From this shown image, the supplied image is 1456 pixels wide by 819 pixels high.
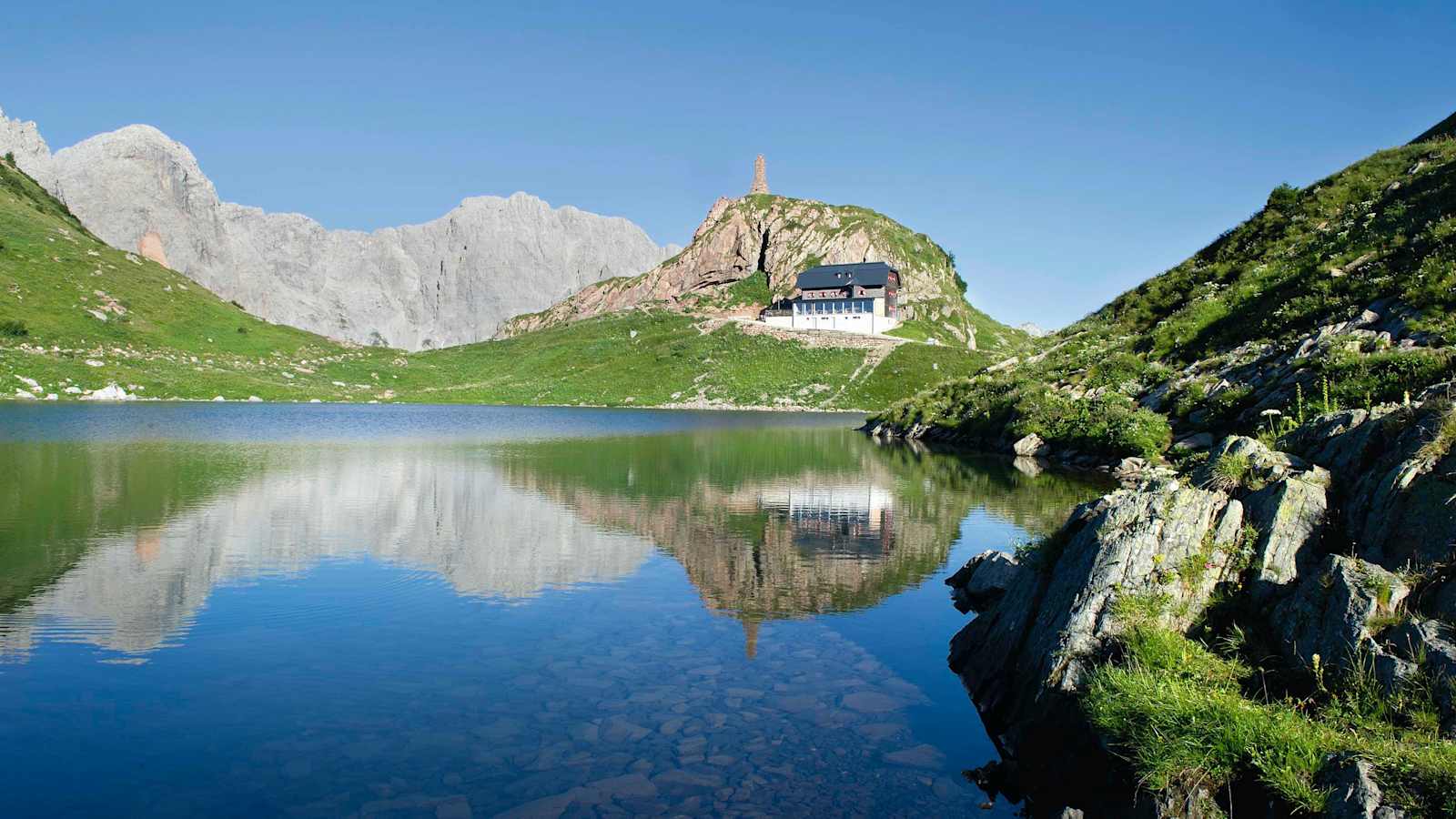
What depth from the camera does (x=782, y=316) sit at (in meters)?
180

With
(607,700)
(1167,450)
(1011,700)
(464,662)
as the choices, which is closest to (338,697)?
(464,662)

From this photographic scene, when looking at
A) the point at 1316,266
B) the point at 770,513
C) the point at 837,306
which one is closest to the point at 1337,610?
the point at 770,513

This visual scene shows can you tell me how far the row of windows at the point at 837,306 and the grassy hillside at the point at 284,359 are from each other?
13.6 m

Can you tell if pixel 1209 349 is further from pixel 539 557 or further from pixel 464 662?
pixel 464 662

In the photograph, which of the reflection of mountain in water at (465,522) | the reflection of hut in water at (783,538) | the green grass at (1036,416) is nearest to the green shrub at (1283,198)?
the green grass at (1036,416)

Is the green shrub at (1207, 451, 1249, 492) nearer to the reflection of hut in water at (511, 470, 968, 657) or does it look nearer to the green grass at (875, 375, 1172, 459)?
the reflection of hut in water at (511, 470, 968, 657)

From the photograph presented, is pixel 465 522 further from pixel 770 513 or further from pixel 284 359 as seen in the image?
pixel 284 359

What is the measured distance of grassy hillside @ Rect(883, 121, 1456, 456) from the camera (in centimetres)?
3300

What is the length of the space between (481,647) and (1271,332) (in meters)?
45.1

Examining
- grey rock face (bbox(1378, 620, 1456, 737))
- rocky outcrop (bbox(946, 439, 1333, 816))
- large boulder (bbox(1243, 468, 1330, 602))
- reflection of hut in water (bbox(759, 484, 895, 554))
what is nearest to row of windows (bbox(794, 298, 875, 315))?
reflection of hut in water (bbox(759, 484, 895, 554))

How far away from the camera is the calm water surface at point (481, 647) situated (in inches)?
456

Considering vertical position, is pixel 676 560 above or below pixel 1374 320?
below

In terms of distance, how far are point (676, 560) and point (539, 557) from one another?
4.14m

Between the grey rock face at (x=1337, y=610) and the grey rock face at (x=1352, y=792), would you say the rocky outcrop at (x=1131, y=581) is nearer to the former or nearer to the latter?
the grey rock face at (x=1337, y=610)
